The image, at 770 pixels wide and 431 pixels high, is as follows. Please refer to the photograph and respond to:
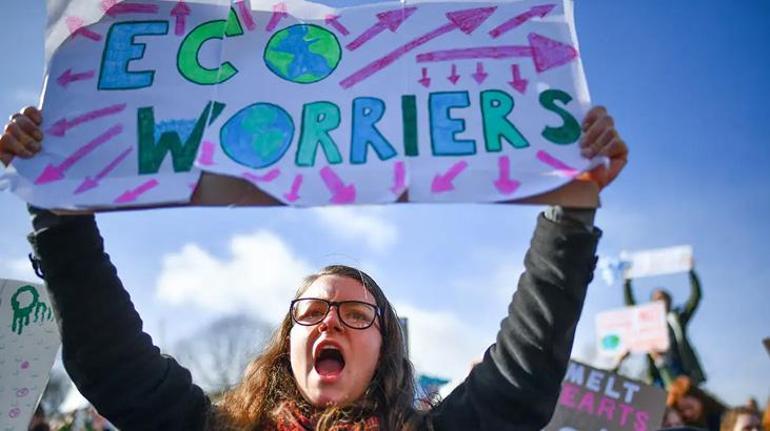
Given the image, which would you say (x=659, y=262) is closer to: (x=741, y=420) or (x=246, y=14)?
(x=741, y=420)

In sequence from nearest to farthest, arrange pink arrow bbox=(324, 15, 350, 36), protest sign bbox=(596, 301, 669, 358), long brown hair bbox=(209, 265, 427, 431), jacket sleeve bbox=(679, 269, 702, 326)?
long brown hair bbox=(209, 265, 427, 431) → pink arrow bbox=(324, 15, 350, 36) → jacket sleeve bbox=(679, 269, 702, 326) → protest sign bbox=(596, 301, 669, 358)

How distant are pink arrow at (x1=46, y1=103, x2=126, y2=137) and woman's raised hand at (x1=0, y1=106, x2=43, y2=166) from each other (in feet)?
0.12

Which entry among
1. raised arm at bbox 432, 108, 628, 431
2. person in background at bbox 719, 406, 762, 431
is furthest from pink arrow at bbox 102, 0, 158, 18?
person in background at bbox 719, 406, 762, 431

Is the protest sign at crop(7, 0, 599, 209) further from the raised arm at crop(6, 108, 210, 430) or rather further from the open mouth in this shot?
the open mouth

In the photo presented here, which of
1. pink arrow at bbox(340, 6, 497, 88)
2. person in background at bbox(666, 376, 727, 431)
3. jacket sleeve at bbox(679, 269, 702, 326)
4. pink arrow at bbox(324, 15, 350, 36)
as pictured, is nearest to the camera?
pink arrow at bbox(340, 6, 497, 88)

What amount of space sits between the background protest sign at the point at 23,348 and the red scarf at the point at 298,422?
1257mm

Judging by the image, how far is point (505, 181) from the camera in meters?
1.65

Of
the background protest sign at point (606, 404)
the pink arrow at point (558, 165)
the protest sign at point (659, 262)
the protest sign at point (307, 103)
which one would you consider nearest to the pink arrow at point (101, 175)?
the protest sign at point (307, 103)

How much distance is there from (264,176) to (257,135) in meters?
0.16

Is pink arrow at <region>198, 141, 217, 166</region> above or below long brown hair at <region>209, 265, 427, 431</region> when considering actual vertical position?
above

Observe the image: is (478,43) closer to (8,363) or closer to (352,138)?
(352,138)

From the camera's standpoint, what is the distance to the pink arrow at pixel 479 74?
1.85 m

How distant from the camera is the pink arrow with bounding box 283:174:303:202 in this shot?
1.63 metres

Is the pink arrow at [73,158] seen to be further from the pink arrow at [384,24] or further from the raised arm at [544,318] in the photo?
the raised arm at [544,318]
